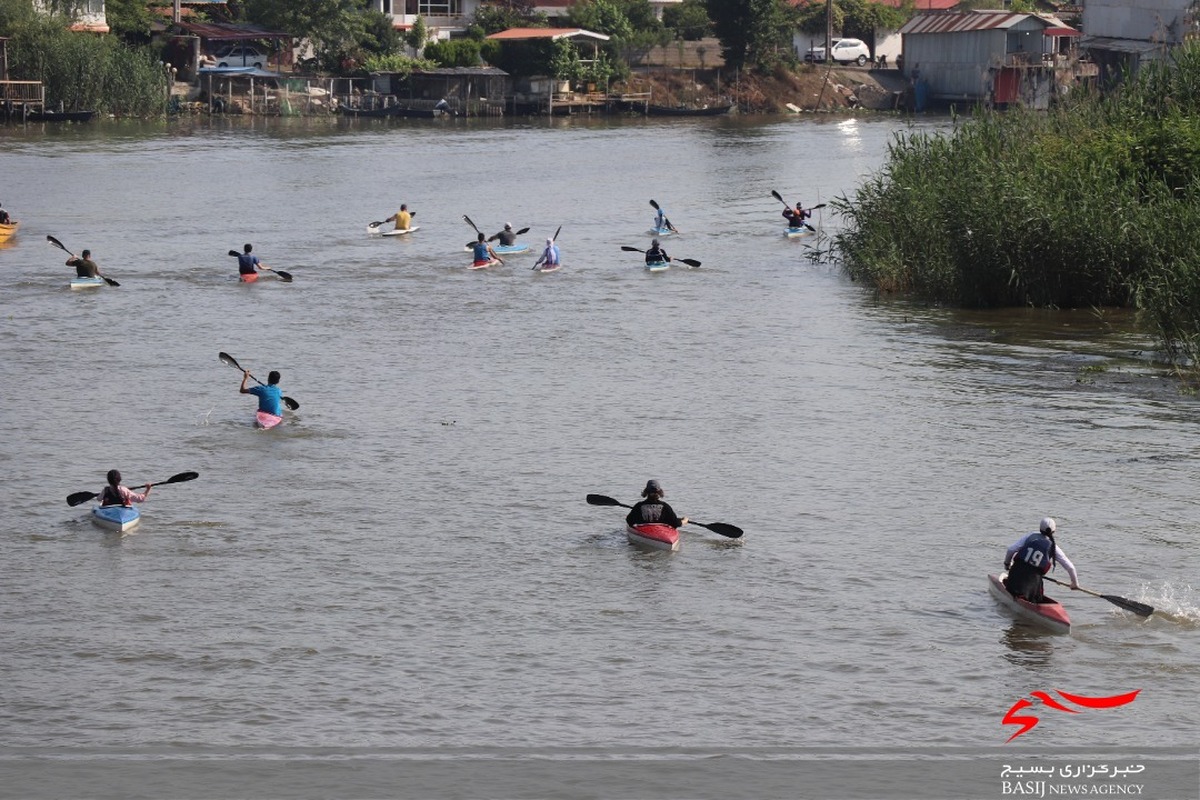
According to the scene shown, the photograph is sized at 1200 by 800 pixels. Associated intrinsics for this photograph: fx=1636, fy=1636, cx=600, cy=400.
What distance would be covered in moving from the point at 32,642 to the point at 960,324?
80.2 feet

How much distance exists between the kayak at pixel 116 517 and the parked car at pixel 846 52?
105179 mm

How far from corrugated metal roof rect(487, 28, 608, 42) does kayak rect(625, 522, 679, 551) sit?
93.4 meters

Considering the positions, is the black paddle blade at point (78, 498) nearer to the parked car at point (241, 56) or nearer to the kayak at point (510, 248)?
the kayak at point (510, 248)

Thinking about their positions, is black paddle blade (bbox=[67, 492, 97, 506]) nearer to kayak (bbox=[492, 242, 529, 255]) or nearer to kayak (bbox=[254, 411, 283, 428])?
kayak (bbox=[254, 411, 283, 428])

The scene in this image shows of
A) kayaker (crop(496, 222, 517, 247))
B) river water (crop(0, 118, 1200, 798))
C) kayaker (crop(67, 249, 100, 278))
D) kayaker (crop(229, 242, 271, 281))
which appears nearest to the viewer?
river water (crop(0, 118, 1200, 798))

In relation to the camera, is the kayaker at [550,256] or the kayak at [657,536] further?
the kayaker at [550,256]

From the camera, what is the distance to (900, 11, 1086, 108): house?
10581 centimetres

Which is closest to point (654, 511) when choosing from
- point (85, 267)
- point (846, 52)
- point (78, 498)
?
point (78, 498)

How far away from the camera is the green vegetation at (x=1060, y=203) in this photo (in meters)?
35.5

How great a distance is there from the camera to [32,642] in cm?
1894

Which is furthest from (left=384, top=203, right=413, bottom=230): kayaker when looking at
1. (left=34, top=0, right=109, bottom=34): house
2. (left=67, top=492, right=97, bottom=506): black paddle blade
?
(left=34, top=0, right=109, bottom=34): house

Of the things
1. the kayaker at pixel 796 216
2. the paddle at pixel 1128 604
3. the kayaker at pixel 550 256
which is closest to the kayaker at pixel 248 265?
the kayaker at pixel 550 256

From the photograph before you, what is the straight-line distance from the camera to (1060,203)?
35875mm

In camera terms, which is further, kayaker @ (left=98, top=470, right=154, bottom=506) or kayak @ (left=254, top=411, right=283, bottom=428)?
kayak @ (left=254, top=411, right=283, bottom=428)
